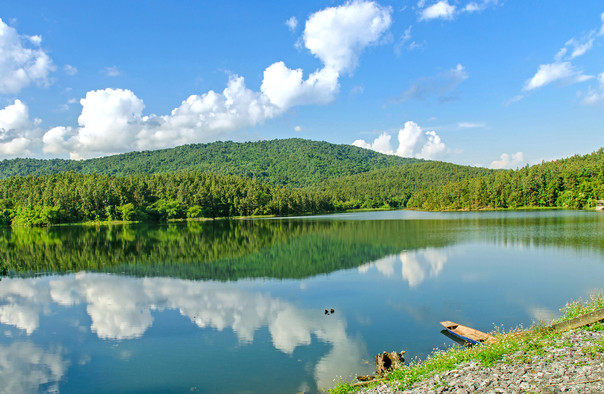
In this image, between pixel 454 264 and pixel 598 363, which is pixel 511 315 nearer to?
pixel 598 363

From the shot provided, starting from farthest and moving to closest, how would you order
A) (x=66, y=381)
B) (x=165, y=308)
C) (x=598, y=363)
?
(x=165, y=308) < (x=66, y=381) < (x=598, y=363)

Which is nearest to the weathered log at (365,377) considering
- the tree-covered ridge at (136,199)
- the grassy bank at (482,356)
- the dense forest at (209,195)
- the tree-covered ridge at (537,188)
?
the grassy bank at (482,356)

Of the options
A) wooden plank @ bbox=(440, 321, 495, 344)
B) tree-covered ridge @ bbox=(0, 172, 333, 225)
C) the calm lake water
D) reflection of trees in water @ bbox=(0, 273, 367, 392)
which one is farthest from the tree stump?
tree-covered ridge @ bbox=(0, 172, 333, 225)

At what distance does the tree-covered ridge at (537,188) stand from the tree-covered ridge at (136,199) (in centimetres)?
5739

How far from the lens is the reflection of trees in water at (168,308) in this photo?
13.6m

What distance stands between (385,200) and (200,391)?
19043 centimetres

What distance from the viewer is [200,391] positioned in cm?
1119

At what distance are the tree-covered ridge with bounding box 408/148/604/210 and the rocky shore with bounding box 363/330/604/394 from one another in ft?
366

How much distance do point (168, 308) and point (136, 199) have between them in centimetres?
11029

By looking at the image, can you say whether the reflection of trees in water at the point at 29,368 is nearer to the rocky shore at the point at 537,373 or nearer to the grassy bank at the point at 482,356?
the grassy bank at the point at 482,356

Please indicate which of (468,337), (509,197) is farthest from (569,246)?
(509,197)

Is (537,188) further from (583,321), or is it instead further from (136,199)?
(583,321)

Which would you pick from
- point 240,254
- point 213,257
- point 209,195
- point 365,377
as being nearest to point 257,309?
point 365,377

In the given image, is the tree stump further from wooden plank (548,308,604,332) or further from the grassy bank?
wooden plank (548,308,604,332)
